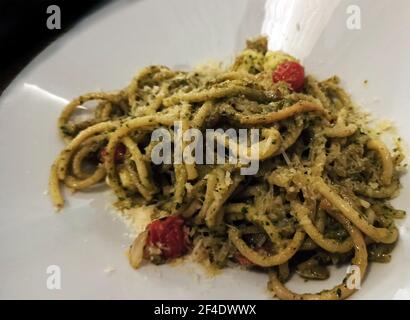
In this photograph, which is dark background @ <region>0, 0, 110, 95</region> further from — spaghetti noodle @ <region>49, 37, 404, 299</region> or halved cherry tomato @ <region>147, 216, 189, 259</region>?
halved cherry tomato @ <region>147, 216, 189, 259</region>

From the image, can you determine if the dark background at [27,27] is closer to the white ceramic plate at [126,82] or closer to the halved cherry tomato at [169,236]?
the white ceramic plate at [126,82]

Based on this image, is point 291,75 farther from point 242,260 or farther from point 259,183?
point 242,260

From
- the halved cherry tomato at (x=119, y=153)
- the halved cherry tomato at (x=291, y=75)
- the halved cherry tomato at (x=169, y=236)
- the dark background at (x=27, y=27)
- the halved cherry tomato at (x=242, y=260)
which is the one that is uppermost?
the dark background at (x=27, y=27)

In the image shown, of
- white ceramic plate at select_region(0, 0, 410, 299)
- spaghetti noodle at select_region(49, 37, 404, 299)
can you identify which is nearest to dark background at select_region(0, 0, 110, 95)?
white ceramic plate at select_region(0, 0, 410, 299)

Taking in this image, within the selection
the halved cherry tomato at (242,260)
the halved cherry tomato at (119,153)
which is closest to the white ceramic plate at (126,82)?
the halved cherry tomato at (242,260)

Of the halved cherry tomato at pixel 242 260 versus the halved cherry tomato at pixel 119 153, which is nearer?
the halved cherry tomato at pixel 242 260
